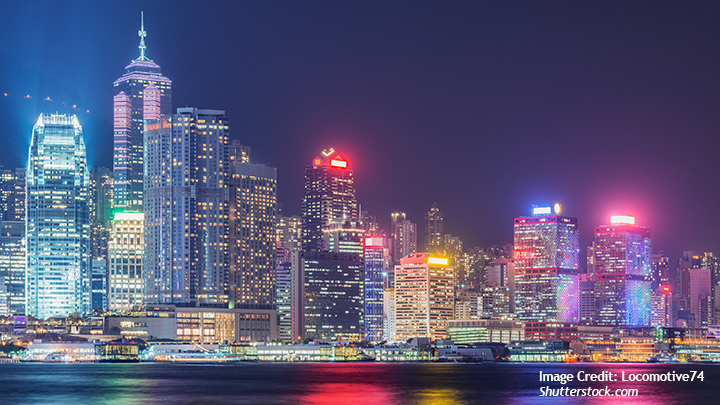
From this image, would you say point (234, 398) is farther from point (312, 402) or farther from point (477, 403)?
point (477, 403)

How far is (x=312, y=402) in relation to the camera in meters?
166

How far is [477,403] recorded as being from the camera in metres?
170

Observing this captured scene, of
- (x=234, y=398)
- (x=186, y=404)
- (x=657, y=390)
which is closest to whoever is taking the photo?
(x=186, y=404)

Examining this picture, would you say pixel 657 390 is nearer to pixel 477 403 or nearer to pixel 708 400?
pixel 708 400

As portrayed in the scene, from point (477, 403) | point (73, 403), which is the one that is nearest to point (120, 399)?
point (73, 403)

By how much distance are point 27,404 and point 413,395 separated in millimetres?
55354

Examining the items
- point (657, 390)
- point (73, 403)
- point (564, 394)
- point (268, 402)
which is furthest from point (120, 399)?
point (657, 390)

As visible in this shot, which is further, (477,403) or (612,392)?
(612,392)

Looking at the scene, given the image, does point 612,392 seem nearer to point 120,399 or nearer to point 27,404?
point 120,399

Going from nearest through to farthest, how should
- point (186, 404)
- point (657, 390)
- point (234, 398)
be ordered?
point (186, 404) → point (234, 398) → point (657, 390)

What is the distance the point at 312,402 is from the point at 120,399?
1102 inches

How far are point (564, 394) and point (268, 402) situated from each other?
Result: 146ft

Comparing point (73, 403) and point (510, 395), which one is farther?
point (510, 395)

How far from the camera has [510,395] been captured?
7298 inches
